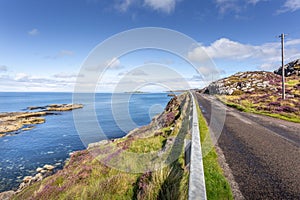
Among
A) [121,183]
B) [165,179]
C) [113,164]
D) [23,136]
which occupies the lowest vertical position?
[23,136]

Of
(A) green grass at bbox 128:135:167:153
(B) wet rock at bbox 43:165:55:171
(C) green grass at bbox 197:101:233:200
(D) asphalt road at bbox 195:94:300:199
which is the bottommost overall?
(B) wet rock at bbox 43:165:55:171

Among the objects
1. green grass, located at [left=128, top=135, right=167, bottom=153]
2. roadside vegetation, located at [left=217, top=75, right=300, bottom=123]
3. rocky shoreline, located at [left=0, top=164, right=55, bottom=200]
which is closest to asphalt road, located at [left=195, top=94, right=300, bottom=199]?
green grass, located at [left=128, top=135, right=167, bottom=153]

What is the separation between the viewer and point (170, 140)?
24.9 ft

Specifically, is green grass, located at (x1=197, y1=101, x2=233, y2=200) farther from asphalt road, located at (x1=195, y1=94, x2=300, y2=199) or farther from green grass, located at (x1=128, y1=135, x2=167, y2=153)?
green grass, located at (x1=128, y1=135, x2=167, y2=153)

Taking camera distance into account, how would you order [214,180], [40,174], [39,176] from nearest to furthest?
[214,180]
[39,176]
[40,174]

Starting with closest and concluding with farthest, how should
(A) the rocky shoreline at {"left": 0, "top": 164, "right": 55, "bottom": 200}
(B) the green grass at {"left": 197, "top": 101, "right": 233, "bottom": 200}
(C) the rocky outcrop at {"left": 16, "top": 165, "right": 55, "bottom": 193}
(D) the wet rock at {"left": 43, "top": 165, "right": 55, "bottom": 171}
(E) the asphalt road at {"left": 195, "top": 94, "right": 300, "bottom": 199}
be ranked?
(B) the green grass at {"left": 197, "top": 101, "right": 233, "bottom": 200} → (E) the asphalt road at {"left": 195, "top": 94, "right": 300, "bottom": 199} → (A) the rocky shoreline at {"left": 0, "top": 164, "right": 55, "bottom": 200} → (C) the rocky outcrop at {"left": 16, "top": 165, "right": 55, "bottom": 193} → (D) the wet rock at {"left": 43, "top": 165, "right": 55, "bottom": 171}

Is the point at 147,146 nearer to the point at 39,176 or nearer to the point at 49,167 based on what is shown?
the point at 39,176

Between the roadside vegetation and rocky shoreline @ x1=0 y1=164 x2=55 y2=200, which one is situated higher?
the roadside vegetation

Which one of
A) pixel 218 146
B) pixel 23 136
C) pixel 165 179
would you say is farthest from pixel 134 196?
pixel 23 136

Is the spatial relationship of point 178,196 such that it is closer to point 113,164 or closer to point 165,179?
point 165,179

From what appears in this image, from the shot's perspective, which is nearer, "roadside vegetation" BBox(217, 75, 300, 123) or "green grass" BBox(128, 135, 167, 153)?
"green grass" BBox(128, 135, 167, 153)

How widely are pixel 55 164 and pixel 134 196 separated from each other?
1666 centimetres

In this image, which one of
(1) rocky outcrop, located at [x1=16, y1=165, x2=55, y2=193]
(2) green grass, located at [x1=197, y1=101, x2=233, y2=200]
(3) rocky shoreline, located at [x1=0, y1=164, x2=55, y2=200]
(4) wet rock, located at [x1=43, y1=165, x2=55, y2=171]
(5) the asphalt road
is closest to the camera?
(2) green grass, located at [x1=197, y1=101, x2=233, y2=200]

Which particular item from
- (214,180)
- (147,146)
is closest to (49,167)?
(147,146)
